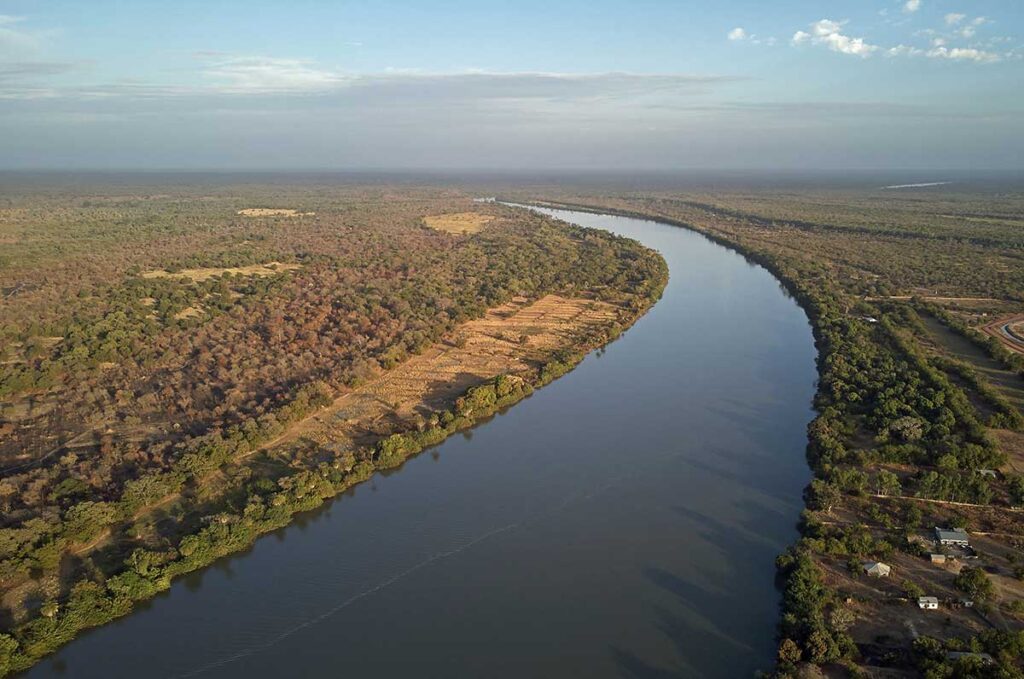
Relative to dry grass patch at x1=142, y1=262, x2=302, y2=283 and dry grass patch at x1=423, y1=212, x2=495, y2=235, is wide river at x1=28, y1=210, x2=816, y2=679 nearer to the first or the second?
dry grass patch at x1=142, y1=262, x2=302, y2=283

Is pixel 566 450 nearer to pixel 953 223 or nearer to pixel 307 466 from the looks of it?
pixel 307 466

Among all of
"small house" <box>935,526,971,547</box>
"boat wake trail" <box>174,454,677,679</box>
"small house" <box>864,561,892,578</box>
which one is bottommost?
"boat wake trail" <box>174,454,677,679</box>

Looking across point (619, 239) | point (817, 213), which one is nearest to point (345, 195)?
point (619, 239)

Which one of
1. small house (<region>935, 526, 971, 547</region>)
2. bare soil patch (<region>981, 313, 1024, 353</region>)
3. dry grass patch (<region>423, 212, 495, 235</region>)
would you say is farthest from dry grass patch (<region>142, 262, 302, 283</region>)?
bare soil patch (<region>981, 313, 1024, 353</region>)

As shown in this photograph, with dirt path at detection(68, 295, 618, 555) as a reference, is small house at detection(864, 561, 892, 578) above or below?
below

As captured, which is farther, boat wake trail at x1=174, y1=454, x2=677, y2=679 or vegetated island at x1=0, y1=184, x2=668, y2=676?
vegetated island at x1=0, y1=184, x2=668, y2=676

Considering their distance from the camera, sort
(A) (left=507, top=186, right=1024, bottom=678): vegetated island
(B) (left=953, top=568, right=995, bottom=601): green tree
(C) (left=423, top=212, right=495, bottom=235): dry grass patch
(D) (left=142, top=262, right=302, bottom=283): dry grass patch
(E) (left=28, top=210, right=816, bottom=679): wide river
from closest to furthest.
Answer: (A) (left=507, top=186, right=1024, bottom=678): vegetated island, (E) (left=28, top=210, right=816, bottom=679): wide river, (B) (left=953, top=568, right=995, bottom=601): green tree, (D) (left=142, top=262, right=302, bottom=283): dry grass patch, (C) (left=423, top=212, right=495, bottom=235): dry grass patch
